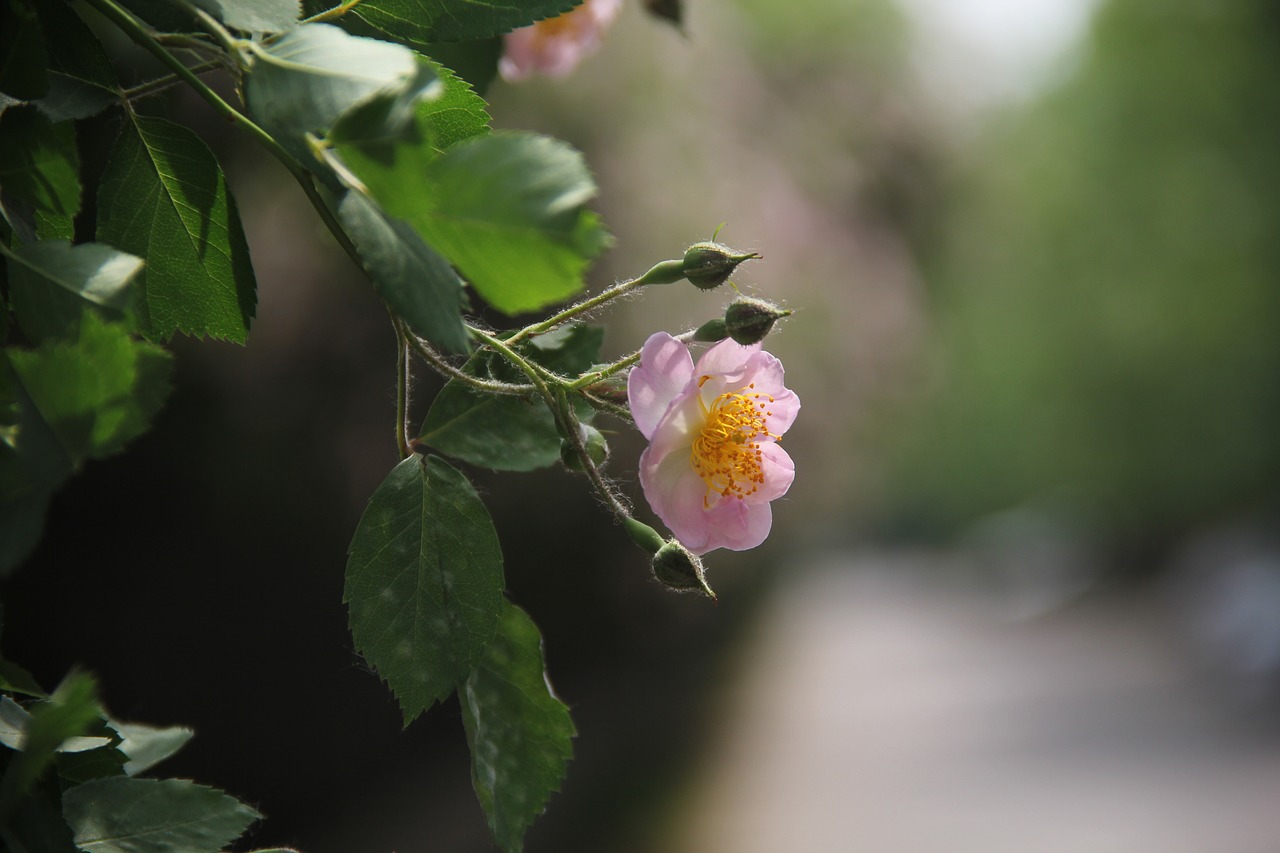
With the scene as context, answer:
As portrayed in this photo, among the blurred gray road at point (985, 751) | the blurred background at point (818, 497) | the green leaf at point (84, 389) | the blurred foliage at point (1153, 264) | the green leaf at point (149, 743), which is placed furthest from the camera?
the blurred foliage at point (1153, 264)

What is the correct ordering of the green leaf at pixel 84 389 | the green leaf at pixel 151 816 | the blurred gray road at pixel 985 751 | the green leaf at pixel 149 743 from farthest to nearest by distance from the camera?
the blurred gray road at pixel 985 751 → the green leaf at pixel 149 743 → the green leaf at pixel 151 816 → the green leaf at pixel 84 389

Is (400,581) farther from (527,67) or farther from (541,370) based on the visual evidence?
(527,67)

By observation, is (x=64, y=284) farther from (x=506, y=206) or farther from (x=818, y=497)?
(x=818, y=497)

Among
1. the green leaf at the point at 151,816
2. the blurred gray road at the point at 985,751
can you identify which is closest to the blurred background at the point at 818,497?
the blurred gray road at the point at 985,751

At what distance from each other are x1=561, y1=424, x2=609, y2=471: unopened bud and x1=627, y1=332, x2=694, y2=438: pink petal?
0.02m

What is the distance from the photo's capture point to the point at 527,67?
0.89 meters

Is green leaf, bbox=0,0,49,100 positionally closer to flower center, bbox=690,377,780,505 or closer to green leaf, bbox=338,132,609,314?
green leaf, bbox=338,132,609,314

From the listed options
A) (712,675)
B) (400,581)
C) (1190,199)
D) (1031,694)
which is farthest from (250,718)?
(1190,199)

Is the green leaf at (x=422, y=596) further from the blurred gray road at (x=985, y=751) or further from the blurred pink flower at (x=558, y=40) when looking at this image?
the blurred gray road at (x=985, y=751)

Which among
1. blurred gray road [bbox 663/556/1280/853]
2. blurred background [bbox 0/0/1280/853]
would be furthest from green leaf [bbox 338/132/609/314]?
blurred gray road [bbox 663/556/1280/853]

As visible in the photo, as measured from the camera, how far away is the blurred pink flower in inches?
35.1

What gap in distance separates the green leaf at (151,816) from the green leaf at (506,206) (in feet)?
0.78

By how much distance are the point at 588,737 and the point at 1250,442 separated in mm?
9236

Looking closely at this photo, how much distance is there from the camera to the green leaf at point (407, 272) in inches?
12.2
